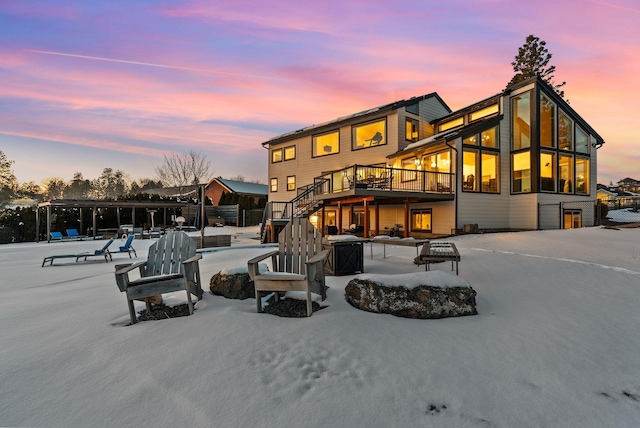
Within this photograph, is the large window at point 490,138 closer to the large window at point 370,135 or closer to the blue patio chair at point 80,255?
the large window at point 370,135

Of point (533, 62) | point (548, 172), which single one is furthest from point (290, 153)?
point (533, 62)

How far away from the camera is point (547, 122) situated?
54.9 ft

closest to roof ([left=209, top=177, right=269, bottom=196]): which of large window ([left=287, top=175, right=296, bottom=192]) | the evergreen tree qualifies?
large window ([left=287, top=175, right=296, bottom=192])

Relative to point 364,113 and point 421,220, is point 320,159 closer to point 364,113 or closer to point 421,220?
point 364,113

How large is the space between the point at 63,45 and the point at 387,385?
63.3 ft

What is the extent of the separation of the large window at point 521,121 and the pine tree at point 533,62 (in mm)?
18983

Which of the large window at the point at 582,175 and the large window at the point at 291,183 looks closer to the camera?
the large window at the point at 582,175

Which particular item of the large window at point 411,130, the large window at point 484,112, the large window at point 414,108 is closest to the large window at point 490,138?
the large window at point 484,112

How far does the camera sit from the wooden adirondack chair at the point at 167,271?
12.9 ft

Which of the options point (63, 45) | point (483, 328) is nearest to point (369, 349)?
point (483, 328)

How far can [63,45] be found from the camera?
13445 mm

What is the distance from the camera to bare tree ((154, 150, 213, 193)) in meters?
A: 40.8

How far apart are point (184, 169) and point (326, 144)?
28.1 meters

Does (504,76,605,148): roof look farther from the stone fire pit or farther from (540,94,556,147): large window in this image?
the stone fire pit
